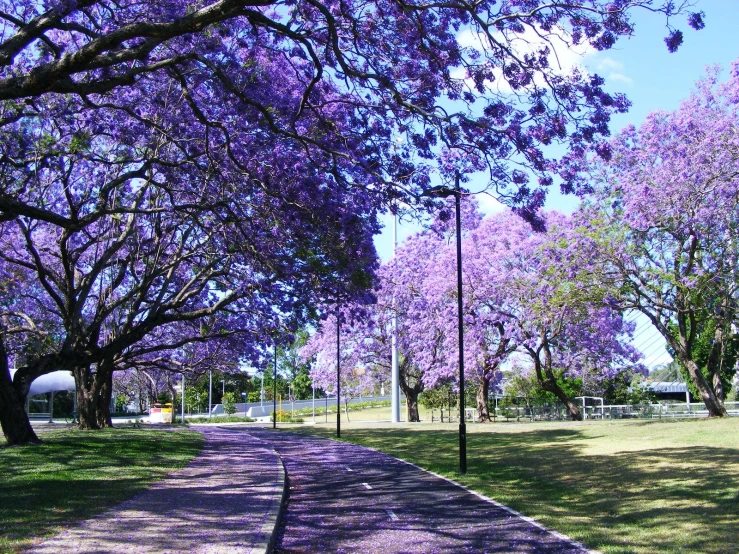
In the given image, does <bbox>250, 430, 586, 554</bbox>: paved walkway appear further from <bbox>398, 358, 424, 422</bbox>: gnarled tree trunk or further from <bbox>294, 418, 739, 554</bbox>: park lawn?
<bbox>398, 358, 424, 422</bbox>: gnarled tree trunk

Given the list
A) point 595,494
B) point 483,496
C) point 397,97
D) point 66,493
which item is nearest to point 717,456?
point 595,494

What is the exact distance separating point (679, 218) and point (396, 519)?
20.7 meters

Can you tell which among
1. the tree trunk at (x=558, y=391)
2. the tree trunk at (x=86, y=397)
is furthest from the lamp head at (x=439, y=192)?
the tree trunk at (x=558, y=391)

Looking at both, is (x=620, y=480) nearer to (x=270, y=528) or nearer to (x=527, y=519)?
(x=527, y=519)

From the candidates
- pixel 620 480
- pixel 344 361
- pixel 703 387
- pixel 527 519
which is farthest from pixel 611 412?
pixel 527 519

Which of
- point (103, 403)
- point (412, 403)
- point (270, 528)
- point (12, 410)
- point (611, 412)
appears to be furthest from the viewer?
point (412, 403)

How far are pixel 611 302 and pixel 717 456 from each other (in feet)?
→ 47.2

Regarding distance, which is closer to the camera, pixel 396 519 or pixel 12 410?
pixel 396 519

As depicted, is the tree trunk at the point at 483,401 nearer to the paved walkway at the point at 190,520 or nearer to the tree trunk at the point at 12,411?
the tree trunk at the point at 12,411

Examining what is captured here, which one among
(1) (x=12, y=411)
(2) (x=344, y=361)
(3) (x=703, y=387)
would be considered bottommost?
(1) (x=12, y=411)

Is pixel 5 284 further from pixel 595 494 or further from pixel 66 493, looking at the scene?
pixel 595 494

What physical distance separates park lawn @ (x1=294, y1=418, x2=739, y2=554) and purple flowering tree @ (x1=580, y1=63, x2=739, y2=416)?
4.91 metres

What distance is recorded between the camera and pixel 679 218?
87.5 feet

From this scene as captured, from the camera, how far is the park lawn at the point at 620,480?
8969mm
